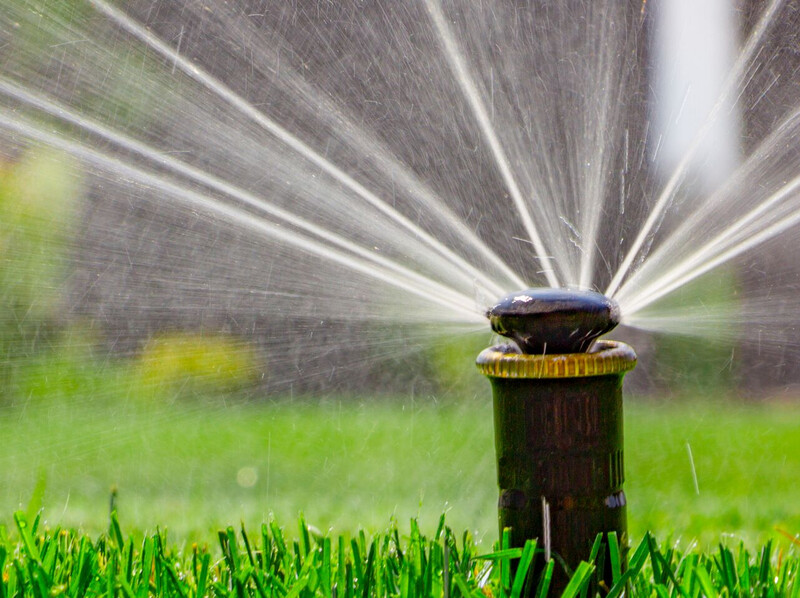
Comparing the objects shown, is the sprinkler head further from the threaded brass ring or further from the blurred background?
the blurred background

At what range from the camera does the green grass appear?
149cm

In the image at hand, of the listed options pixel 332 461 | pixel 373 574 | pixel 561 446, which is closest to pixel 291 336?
pixel 332 461

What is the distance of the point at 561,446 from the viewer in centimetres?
149

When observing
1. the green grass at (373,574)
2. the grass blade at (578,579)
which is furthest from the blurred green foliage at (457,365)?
the grass blade at (578,579)

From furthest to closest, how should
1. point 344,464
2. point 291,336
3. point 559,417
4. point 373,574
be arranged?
point 291,336
point 344,464
point 373,574
point 559,417

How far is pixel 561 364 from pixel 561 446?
14 cm

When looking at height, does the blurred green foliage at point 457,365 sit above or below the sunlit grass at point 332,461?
above

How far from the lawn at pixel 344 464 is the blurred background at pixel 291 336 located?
0.9 inches

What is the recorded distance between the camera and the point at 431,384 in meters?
7.03

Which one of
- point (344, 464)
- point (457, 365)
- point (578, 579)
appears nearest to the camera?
point (578, 579)

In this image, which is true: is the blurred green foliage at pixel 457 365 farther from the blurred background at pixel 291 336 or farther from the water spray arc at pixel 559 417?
the water spray arc at pixel 559 417

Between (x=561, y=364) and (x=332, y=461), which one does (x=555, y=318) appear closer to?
(x=561, y=364)

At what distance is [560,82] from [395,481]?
2.20 meters

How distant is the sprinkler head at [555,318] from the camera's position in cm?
144
